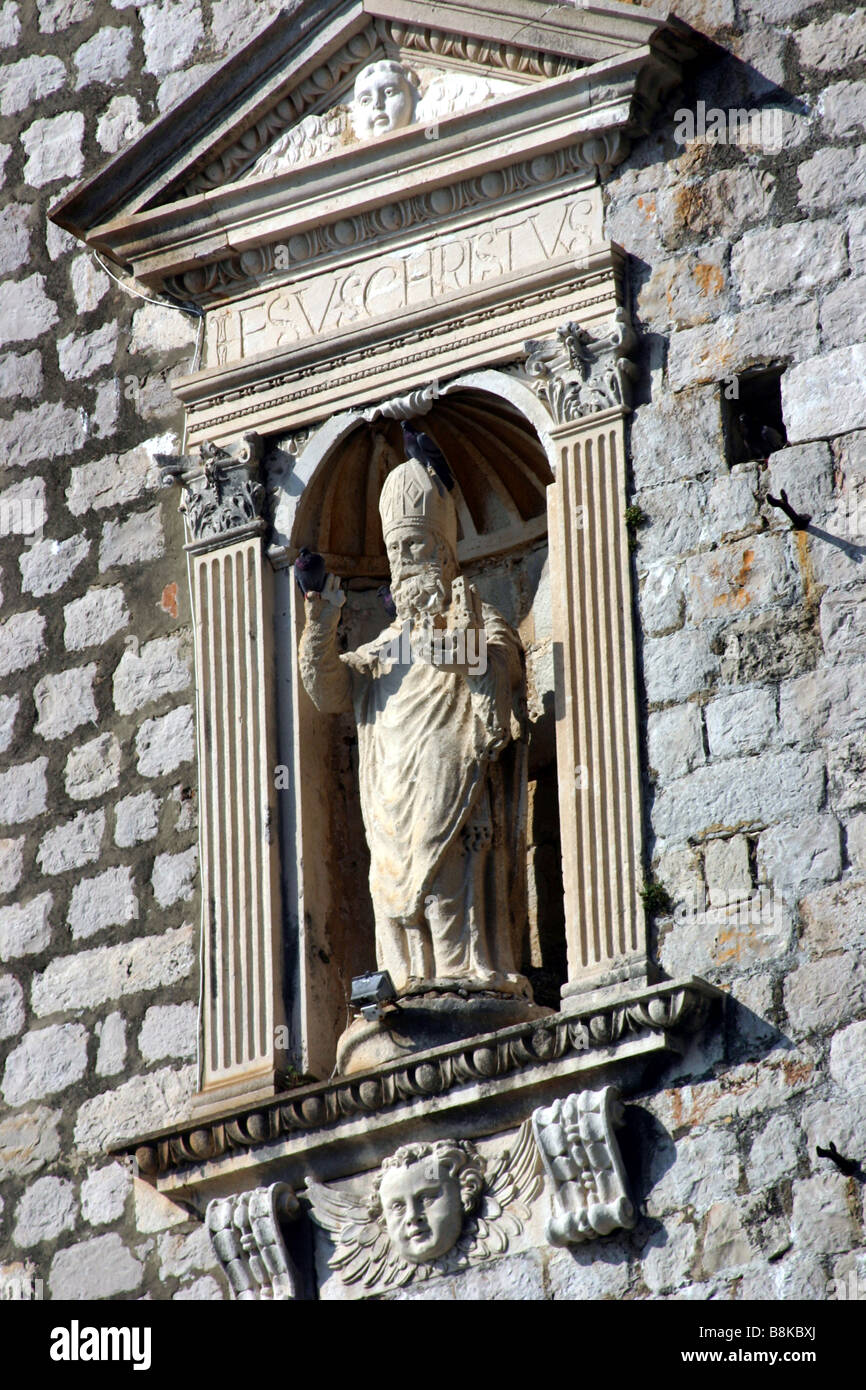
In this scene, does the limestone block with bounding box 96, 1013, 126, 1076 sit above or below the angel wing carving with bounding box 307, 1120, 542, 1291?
above

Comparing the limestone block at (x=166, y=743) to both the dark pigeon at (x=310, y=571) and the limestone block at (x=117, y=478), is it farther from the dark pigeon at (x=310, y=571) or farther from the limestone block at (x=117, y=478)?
the limestone block at (x=117, y=478)

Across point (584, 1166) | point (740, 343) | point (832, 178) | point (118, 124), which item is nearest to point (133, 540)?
point (118, 124)

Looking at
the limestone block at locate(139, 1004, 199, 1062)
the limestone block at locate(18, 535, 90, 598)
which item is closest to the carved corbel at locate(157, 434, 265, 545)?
the limestone block at locate(18, 535, 90, 598)

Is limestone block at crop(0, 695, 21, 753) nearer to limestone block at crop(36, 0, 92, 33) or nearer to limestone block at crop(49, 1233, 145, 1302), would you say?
limestone block at crop(49, 1233, 145, 1302)

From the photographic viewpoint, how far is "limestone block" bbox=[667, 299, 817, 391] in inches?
384

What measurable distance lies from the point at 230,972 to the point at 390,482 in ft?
5.17

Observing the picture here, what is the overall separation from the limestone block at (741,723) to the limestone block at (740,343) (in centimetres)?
79

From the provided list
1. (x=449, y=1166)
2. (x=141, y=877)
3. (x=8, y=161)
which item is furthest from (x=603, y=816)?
(x=8, y=161)

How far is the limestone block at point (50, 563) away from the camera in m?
11.1

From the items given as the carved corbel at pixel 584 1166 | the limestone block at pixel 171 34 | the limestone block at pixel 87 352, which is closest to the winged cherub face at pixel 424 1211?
the carved corbel at pixel 584 1166

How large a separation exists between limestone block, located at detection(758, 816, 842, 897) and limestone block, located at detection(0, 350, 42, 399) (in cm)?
348

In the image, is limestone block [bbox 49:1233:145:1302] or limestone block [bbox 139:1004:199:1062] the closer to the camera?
limestone block [bbox 49:1233:145:1302]

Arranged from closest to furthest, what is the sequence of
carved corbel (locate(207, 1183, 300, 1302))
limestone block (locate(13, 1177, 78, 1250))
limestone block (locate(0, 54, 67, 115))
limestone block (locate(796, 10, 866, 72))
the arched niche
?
carved corbel (locate(207, 1183, 300, 1302)) → limestone block (locate(796, 10, 866, 72)) → the arched niche → limestone block (locate(13, 1177, 78, 1250)) → limestone block (locate(0, 54, 67, 115))
